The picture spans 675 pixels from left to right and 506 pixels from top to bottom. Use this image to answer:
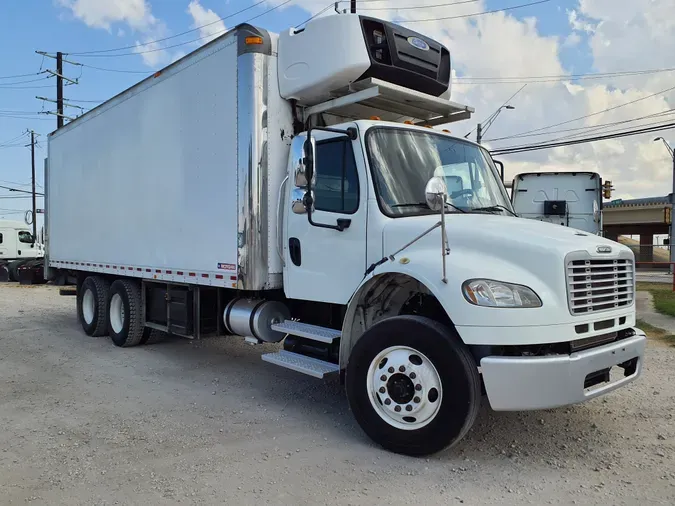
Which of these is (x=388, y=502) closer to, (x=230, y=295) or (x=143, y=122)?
(x=230, y=295)

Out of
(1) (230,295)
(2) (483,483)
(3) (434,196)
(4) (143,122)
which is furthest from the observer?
(4) (143,122)

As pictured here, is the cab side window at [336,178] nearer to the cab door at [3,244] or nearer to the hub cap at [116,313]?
the hub cap at [116,313]

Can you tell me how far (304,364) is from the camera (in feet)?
17.0

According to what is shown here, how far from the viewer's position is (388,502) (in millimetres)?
3518

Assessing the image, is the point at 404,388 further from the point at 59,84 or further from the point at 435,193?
the point at 59,84

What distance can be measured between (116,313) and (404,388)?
621 centimetres

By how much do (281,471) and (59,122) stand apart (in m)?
30.8

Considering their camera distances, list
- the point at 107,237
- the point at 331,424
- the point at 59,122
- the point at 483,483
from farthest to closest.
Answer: the point at 59,122 → the point at 107,237 → the point at 331,424 → the point at 483,483

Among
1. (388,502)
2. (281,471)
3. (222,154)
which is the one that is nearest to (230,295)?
(222,154)

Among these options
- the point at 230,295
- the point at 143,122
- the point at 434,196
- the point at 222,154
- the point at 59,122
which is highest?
the point at 59,122

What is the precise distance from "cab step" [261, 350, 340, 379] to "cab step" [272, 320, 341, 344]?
20 centimetres

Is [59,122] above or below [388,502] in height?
above

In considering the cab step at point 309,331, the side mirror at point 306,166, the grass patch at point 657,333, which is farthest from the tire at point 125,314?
the grass patch at point 657,333

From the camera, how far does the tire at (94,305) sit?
364 inches
